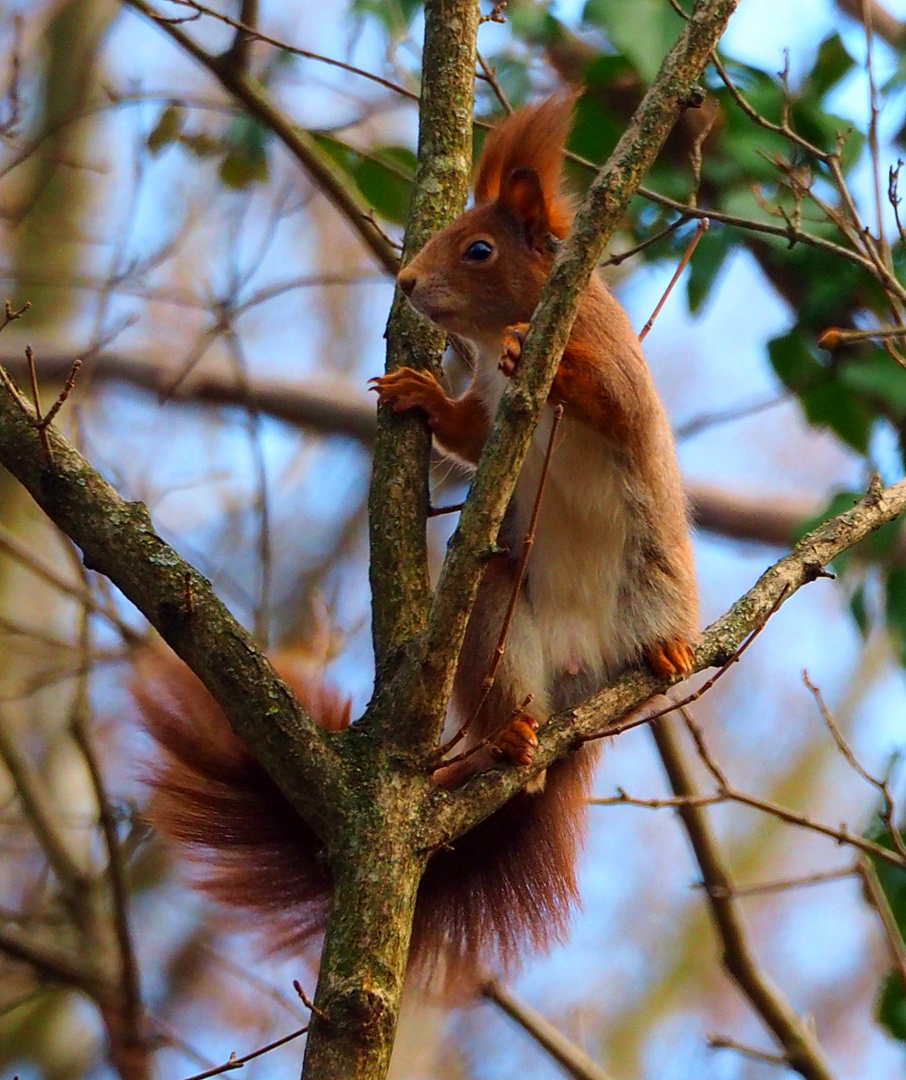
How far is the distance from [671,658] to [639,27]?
146 cm

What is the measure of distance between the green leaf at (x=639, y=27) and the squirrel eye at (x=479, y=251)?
514 millimetres

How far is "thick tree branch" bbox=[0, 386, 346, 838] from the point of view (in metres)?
1.86

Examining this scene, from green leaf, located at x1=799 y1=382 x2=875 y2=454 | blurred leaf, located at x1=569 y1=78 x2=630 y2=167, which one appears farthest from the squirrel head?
green leaf, located at x1=799 y1=382 x2=875 y2=454

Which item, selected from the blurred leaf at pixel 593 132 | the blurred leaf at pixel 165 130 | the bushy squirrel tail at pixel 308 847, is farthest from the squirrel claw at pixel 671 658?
the blurred leaf at pixel 165 130

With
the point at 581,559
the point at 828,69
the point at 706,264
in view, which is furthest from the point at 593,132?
the point at 581,559

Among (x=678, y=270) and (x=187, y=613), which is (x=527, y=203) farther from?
(x=187, y=613)

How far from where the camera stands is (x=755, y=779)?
10.2 meters

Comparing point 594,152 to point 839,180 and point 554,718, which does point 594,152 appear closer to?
point 839,180

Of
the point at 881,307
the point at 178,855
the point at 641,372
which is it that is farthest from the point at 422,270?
the point at 881,307

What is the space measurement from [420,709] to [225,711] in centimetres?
28

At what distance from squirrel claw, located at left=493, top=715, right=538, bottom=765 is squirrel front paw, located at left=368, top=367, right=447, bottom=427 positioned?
657 millimetres

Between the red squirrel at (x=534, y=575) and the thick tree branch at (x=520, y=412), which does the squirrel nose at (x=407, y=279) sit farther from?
the thick tree branch at (x=520, y=412)

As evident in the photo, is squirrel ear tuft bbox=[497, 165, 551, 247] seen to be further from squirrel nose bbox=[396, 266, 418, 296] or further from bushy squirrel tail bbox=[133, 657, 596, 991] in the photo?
bushy squirrel tail bbox=[133, 657, 596, 991]

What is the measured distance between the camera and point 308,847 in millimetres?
2441
